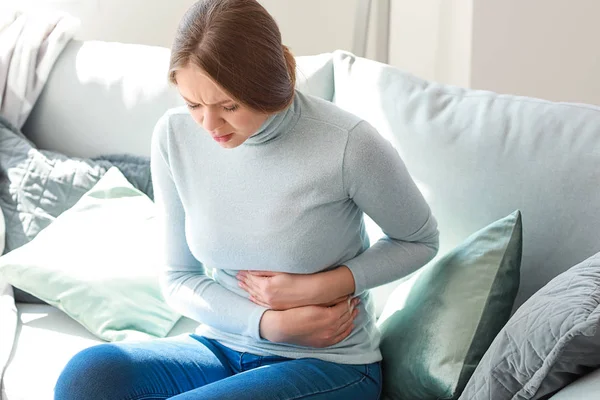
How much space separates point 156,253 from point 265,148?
0.57 metres

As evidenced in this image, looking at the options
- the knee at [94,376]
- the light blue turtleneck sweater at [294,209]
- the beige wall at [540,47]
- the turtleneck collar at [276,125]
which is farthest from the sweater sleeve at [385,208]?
the beige wall at [540,47]

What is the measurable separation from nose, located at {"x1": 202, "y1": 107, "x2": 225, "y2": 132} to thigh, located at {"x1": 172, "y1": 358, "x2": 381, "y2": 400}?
1.36 feet

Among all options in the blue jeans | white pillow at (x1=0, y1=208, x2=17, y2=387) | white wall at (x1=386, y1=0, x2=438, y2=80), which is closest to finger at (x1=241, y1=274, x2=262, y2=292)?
the blue jeans

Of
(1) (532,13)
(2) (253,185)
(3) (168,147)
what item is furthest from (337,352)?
(1) (532,13)

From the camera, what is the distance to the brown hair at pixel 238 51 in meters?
1.40

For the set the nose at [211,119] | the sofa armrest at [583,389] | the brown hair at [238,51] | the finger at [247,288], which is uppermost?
the brown hair at [238,51]

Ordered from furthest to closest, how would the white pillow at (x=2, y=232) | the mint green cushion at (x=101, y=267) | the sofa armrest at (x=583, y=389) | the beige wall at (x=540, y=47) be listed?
the beige wall at (x=540, y=47)
the white pillow at (x=2, y=232)
the mint green cushion at (x=101, y=267)
the sofa armrest at (x=583, y=389)

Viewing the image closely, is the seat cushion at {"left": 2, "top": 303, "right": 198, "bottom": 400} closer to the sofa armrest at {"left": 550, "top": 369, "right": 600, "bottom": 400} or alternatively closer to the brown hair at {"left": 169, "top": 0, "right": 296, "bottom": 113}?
the brown hair at {"left": 169, "top": 0, "right": 296, "bottom": 113}

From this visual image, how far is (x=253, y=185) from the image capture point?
5.22ft

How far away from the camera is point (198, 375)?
5.19 feet

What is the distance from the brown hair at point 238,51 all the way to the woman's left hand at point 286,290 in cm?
31

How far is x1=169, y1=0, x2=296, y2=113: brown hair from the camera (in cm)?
140

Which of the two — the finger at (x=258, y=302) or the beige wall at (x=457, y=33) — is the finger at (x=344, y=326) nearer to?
the finger at (x=258, y=302)

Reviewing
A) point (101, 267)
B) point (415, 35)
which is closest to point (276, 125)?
point (101, 267)
